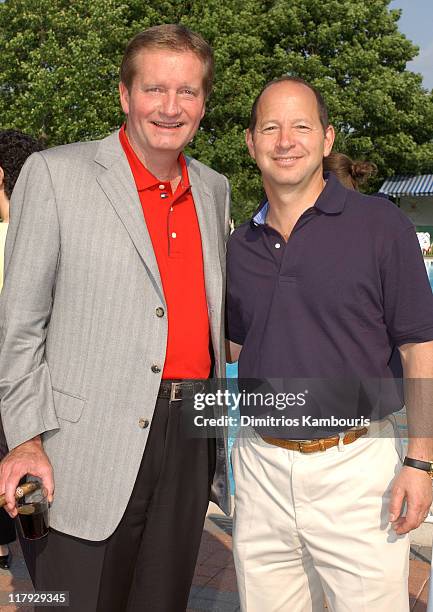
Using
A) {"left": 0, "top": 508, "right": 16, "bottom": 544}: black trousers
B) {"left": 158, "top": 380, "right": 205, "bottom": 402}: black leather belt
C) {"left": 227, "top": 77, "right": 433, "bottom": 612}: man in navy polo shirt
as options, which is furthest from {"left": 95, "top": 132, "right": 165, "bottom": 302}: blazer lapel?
{"left": 0, "top": 508, "right": 16, "bottom": 544}: black trousers

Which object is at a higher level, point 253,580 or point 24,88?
point 24,88

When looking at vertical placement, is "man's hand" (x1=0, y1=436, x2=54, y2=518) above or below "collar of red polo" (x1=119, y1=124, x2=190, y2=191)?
below

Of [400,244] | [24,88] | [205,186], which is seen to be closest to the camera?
[400,244]

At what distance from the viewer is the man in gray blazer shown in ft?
8.27

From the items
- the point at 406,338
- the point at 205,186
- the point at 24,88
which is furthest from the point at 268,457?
the point at 24,88

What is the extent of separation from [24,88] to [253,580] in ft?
81.4

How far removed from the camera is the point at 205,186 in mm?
3025

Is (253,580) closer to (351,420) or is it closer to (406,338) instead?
(351,420)

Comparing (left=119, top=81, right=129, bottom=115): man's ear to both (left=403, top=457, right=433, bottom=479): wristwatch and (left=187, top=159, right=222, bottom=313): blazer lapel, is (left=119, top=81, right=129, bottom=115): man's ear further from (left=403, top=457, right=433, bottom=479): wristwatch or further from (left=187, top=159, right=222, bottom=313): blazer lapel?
(left=403, top=457, right=433, bottom=479): wristwatch

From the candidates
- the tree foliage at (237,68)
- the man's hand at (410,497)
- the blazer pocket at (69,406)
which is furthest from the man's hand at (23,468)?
the tree foliage at (237,68)

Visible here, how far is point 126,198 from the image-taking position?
265cm

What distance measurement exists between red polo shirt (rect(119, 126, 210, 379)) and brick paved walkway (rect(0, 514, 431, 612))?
1715 millimetres

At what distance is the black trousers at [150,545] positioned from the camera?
2646mm

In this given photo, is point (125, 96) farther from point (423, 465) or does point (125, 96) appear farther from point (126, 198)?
point (423, 465)
